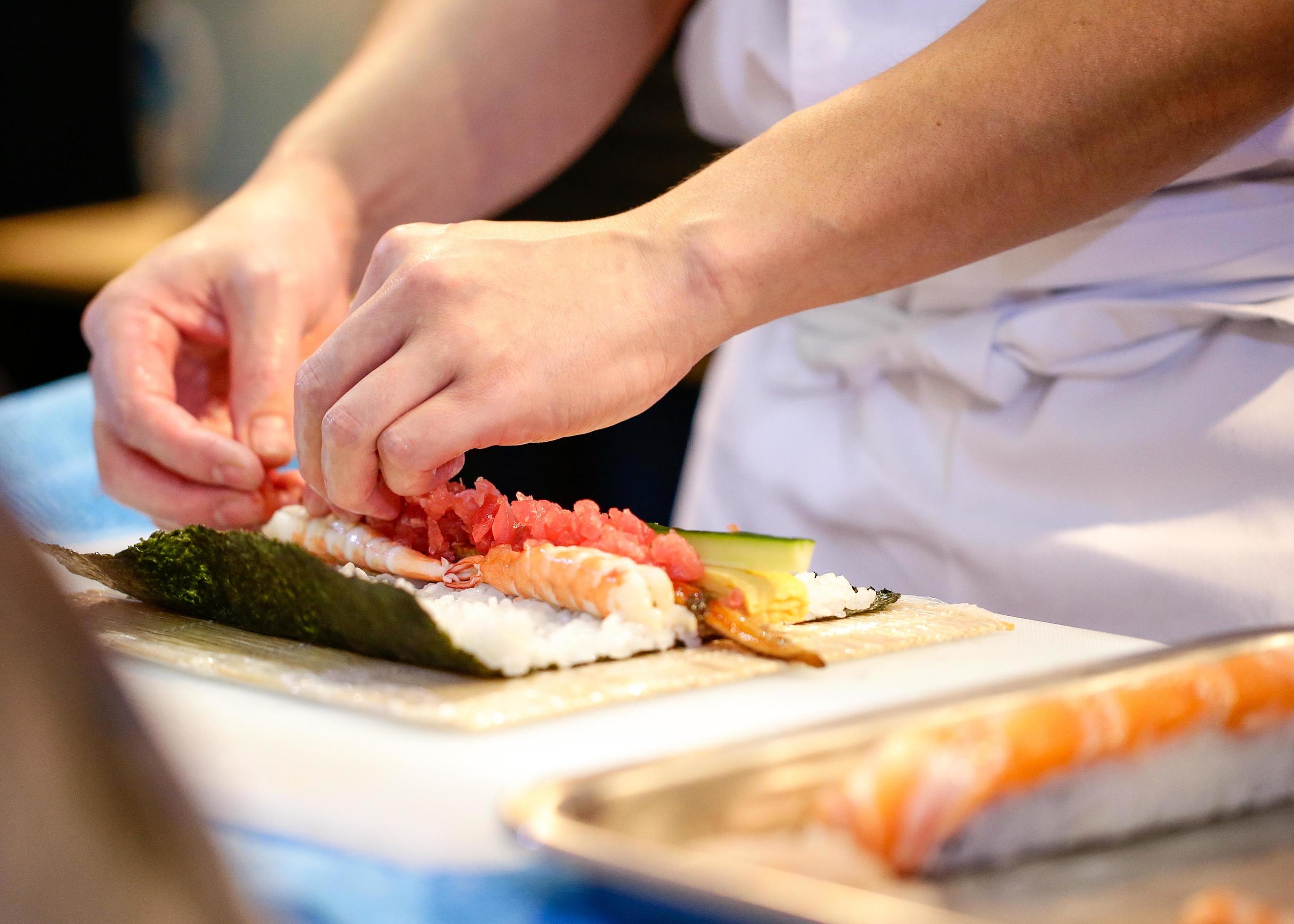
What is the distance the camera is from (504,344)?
124cm

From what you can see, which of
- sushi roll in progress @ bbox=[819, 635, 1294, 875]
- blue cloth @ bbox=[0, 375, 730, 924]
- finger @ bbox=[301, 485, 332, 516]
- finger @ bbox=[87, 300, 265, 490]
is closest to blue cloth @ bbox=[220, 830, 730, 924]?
blue cloth @ bbox=[0, 375, 730, 924]

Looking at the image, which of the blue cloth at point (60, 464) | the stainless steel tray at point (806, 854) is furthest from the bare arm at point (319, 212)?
the stainless steel tray at point (806, 854)

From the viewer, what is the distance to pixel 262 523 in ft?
5.88

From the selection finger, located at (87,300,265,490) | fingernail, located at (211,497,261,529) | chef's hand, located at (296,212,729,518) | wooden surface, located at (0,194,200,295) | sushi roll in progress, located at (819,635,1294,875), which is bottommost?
wooden surface, located at (0,194,200,295)

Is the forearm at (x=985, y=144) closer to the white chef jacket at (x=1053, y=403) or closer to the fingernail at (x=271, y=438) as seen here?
the white chef jacket at (x=1053, y=403)

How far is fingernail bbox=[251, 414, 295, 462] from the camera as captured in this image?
1.80 m

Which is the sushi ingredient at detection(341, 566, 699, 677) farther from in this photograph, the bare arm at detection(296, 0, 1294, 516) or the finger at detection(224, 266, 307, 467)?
the finger at detection(224, 266, 307, 467)

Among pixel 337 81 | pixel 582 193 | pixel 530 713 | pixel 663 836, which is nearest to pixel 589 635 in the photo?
pixel 530 713

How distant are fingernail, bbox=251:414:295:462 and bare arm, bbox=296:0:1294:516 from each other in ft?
1.47

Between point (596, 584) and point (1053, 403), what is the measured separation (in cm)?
81

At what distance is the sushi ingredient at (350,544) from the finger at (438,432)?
0.20m

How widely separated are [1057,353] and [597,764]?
3.48 feet

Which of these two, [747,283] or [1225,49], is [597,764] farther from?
[1225,49]

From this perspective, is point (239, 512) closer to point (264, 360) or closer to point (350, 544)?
point (264, 360)
